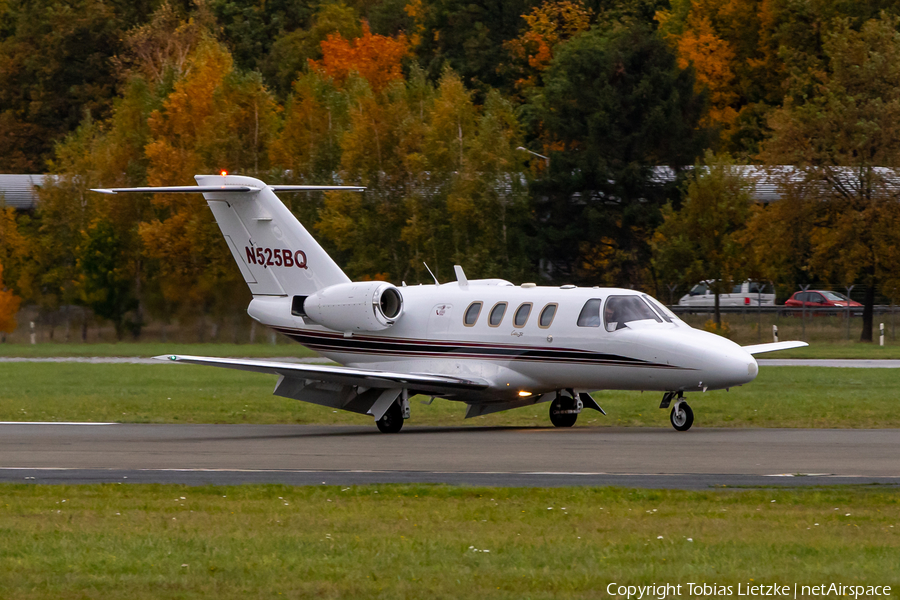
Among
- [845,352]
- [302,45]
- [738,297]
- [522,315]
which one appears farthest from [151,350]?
[302,45]

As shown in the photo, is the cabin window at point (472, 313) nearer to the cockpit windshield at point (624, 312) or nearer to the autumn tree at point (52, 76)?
the cockpit windshield at point (624, 312)

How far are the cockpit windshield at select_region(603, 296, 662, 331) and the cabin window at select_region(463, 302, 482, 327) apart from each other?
254 centimetres

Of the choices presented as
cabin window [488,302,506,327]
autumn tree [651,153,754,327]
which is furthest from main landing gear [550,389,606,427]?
autumn tree [651,153,754,327]

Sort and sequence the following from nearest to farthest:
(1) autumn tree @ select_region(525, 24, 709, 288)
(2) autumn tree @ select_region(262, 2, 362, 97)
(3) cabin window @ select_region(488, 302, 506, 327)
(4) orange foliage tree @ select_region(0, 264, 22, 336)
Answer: (3) cabin window @ select_region(488, 302, 506, 327)
(4) orange foliage tree @ select_region(0, 264, 22, 336)
(1) autumn tree @ select_region(525, 24, 709, 288)
(2) autumn tree @ select_region(262, 2, 362, 97)

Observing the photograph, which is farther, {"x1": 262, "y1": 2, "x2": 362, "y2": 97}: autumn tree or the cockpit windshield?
{"x1": 262, "y1": 2, "x2": 362, "y2": 97}: autumn tree

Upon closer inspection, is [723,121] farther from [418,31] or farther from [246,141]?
[246,141]

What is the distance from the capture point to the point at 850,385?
31.7m

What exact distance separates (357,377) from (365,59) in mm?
54778

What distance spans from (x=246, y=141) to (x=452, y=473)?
45678 millimetres

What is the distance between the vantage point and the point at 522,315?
23453 millimetres

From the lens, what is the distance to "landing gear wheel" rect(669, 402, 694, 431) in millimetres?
22016

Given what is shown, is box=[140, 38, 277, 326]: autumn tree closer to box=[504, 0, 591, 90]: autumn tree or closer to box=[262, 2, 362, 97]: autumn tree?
box=[504, 0, 591, 90]: autumn tree

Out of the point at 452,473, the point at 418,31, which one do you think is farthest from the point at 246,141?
the point at 452,473

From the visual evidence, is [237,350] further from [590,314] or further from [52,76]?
[52,76]
